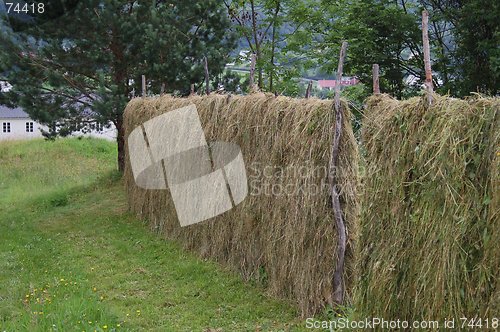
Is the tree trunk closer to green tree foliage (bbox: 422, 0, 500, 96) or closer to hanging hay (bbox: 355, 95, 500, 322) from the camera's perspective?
green tree foliage (bbox: 422, 0, 500, 96)

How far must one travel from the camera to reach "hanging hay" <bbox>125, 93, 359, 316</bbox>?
14.8 feet

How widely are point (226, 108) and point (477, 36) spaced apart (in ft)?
20.2

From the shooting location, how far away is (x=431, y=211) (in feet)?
10.5

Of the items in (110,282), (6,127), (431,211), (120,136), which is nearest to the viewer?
(431,211)

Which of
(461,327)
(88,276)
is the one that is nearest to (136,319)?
(88,276)

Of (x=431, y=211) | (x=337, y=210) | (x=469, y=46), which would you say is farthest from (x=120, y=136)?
(x=431, y=211)

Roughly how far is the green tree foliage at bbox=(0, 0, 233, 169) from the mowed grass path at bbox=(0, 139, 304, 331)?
7.05 feet

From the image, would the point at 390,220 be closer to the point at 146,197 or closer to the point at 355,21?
the point at 146,197

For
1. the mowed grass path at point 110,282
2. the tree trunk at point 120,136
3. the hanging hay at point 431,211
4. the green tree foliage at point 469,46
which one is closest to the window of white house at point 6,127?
the tree trunk at point 120,136

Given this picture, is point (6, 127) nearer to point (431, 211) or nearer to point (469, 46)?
point (469, 46)

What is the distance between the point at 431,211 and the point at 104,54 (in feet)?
30.1

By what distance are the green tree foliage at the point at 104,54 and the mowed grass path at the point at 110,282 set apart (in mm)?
2149

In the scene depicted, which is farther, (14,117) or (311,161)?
(14,117)

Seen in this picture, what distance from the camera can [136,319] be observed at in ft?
16.0
